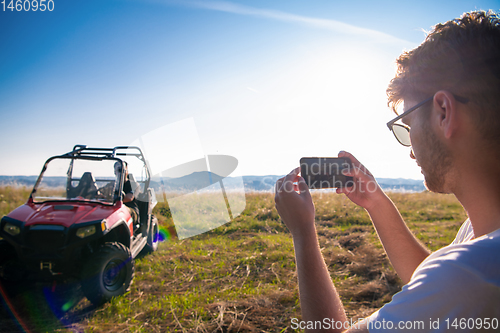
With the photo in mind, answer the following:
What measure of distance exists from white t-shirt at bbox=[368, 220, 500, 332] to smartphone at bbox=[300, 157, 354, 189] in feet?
3.44

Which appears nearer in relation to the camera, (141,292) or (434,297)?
(434,297)

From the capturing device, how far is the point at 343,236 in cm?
662

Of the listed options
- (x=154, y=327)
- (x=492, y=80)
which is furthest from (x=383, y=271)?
(x=492, y=80)

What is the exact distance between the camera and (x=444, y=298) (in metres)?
0.63

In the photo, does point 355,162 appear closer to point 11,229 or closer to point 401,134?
point 401,134

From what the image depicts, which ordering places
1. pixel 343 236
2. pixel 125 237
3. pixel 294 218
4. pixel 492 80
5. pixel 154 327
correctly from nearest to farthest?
pixel 492 80 → pixel 294 218 → pixel 154 327 → pixel 125 237 → pixel 343 236

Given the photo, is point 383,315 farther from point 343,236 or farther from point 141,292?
point 343,236

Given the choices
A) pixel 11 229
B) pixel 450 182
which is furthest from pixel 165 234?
pixel 450 182

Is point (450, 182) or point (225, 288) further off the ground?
point (450, 182)

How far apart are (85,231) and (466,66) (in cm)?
419

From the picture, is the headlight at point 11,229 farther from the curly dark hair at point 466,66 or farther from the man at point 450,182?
the curly dark hair at point 466,66

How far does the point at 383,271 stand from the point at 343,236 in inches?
94.9

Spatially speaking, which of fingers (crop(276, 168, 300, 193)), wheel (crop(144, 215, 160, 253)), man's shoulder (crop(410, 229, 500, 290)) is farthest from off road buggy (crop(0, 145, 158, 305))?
man's shoulder (crop(410, 229, 500, 290))

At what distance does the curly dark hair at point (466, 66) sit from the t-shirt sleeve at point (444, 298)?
48 cm
